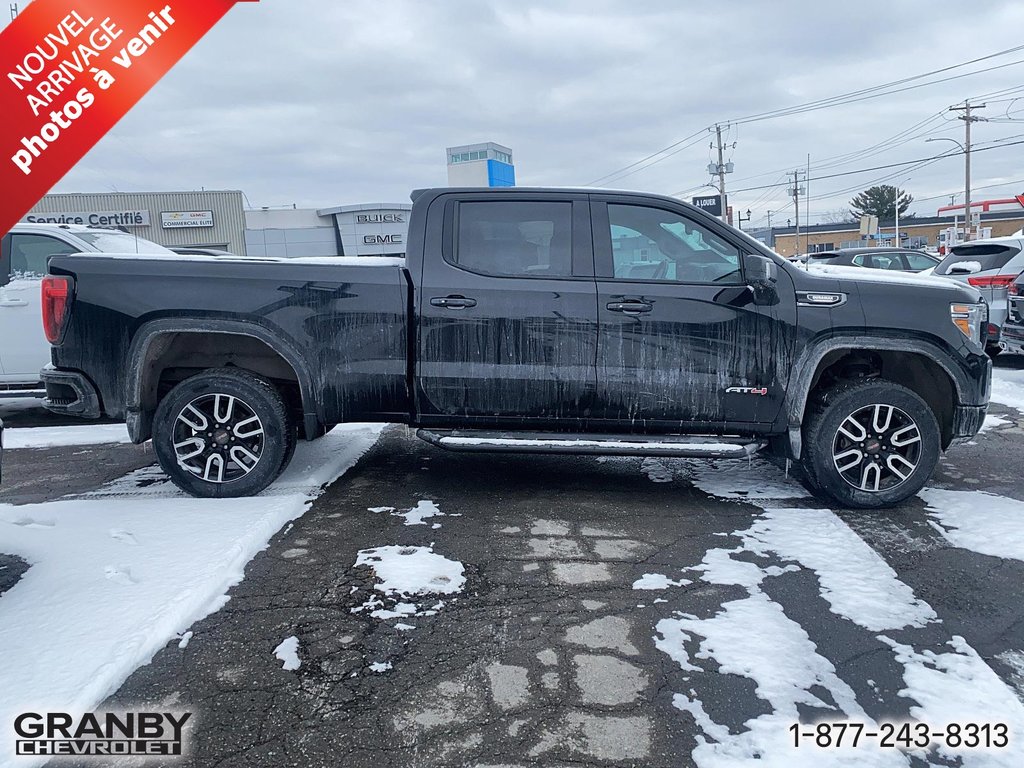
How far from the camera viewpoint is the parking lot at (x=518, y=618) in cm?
232

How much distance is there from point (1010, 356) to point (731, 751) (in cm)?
1155

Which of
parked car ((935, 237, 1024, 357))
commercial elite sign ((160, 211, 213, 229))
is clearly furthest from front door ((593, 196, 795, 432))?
commercial elite sign ((160, 211, 213, 229))

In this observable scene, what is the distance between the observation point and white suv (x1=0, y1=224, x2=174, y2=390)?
7156 millimetres

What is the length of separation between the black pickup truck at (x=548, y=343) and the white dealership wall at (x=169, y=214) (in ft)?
125

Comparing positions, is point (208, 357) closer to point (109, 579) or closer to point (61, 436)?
point (109, 579)

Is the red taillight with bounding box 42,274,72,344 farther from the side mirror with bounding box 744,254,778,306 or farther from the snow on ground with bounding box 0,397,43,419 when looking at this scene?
the snow on ground with bounding box 0,397,43,419

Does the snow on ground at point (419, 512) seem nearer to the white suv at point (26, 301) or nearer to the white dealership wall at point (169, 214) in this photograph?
the white suv at point (26, 301)

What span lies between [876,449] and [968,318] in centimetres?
96

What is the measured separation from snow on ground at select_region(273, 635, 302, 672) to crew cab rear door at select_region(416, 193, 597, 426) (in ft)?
6.22

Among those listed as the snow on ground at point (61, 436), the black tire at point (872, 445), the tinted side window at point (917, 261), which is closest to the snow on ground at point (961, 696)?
the black tire at point (872, 445)

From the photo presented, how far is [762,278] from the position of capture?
4.14 meters

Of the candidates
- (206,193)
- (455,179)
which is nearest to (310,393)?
(455,179)

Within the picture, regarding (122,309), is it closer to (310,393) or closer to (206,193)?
(310,393)

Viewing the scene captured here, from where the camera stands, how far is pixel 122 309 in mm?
4297
